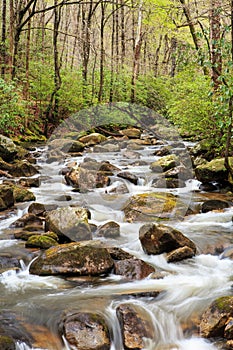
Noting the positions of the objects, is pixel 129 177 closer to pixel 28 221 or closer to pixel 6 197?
pixel 6 197

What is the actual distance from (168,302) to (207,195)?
222 inches

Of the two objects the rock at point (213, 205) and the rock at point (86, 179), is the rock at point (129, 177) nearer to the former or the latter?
the rock at point (86, 179)

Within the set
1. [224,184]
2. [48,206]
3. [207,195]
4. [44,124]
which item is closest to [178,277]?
[48,206]

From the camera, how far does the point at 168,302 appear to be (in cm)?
474

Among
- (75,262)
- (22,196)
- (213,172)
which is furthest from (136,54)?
(75,262)

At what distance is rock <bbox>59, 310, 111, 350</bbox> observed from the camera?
368 centimetres

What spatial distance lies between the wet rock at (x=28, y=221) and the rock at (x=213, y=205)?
392 centimetres

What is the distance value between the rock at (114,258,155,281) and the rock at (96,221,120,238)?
156 cm

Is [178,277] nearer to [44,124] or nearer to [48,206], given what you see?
[48,206]

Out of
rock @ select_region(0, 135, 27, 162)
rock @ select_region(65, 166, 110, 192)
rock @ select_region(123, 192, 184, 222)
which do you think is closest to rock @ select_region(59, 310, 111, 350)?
rock @ select_region(123, 192, 184, 222)

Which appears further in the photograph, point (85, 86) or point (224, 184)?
point (85, 86)

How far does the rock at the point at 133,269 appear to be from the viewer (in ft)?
17.2

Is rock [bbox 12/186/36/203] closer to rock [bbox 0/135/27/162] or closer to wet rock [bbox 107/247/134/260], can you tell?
rock [bbox 0/135/27/162]

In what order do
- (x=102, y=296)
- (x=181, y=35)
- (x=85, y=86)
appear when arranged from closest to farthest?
(x=102, y=296)
(x=181, y=35)
(x=85, y=86)
